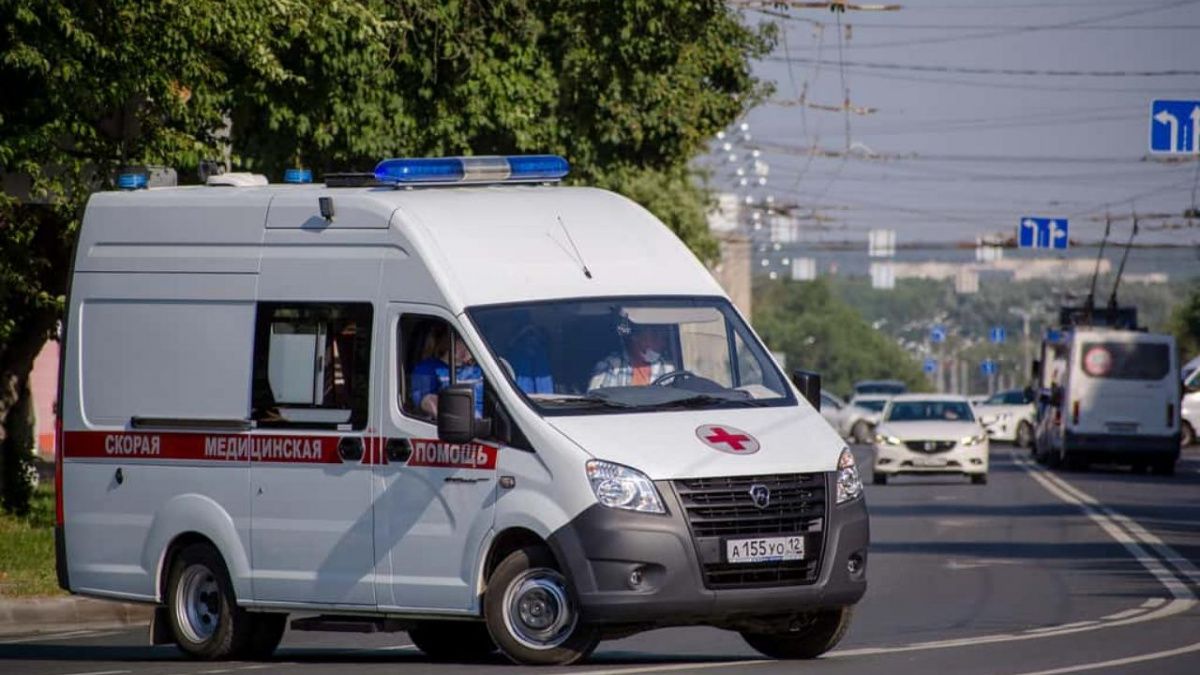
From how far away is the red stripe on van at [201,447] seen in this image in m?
14.0

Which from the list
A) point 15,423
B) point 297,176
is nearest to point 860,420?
point 15,423

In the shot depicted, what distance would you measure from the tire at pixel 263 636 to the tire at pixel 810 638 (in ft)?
8.76

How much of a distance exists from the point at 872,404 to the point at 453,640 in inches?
2342

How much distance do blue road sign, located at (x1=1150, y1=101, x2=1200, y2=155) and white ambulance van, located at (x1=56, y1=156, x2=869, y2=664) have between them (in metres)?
21.3

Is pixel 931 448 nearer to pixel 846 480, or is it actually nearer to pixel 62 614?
pixel 62 614

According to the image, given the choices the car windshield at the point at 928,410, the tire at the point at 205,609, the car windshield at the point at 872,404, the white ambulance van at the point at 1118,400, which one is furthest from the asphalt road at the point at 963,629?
the car windshield at the point at 872,404

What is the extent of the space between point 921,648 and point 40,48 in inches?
383

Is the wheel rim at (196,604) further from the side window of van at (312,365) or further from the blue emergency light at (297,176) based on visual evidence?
the blue emergency light at (297,176)

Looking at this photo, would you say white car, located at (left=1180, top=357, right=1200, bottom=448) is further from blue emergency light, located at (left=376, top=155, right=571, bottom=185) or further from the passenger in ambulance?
the passenger in ambulance

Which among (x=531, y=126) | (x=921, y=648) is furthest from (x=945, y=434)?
(x=921, y=648)

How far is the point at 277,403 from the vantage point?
14.3m

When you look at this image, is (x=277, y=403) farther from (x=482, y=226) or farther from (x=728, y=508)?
(x=728, y=508)

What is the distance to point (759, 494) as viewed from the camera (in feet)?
41.9

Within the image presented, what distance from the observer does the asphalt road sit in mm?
13578
